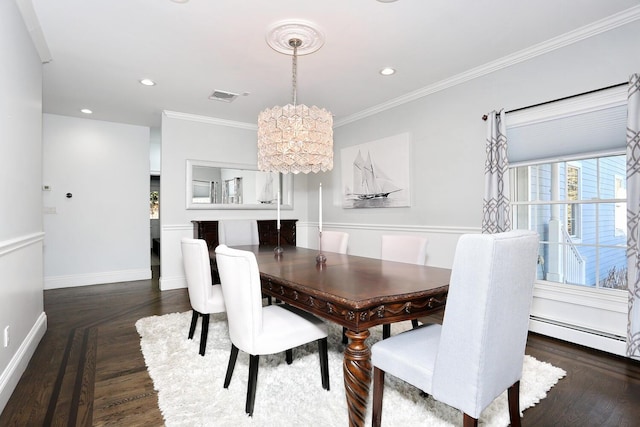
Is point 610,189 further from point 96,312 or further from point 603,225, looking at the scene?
point 96,312

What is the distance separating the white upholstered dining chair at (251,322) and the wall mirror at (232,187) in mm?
3231

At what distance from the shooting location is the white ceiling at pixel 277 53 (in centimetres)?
229

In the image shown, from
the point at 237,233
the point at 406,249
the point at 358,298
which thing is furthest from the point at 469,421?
the point at 237,233

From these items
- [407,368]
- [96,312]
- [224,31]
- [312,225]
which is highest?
[224,31]

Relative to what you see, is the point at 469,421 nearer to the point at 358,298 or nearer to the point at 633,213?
the point at 358,298

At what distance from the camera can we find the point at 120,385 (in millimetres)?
2043

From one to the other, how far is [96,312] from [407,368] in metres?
3.56

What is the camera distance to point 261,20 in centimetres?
242

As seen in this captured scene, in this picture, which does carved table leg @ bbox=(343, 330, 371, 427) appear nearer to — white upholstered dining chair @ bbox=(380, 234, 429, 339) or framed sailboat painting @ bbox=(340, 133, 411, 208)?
white upholstered dining chair @ bbox=(380, 234, 429, 339)

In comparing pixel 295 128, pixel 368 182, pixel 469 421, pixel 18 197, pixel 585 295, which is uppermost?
pixel 295 128

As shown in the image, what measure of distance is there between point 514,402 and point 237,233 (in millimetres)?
3112

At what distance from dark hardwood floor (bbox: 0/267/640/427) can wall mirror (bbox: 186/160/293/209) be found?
209cm

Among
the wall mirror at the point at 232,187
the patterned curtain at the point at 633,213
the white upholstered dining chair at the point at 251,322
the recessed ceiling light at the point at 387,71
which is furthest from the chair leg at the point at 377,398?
the wall mirror at the point at 232,187

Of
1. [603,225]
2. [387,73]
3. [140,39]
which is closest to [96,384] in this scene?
[140,39]
